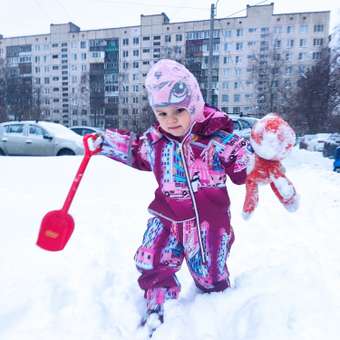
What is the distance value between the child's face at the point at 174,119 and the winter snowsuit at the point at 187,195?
43 mm

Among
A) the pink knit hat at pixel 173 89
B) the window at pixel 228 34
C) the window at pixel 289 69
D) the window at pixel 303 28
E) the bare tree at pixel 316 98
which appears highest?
the window at pixel 303 28

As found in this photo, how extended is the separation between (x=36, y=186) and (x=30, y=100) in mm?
30432

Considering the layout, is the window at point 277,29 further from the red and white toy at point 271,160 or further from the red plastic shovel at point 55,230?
the red plastic shovel at point 55,230

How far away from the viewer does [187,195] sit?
156cm

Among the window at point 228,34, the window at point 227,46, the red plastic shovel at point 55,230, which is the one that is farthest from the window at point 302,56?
the red plastic shovel at point 55,230

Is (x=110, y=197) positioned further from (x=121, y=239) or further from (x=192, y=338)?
(x=192, y=338)

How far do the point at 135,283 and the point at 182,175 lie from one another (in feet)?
2.43

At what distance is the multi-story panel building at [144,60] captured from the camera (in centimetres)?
3173

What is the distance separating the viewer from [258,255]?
2348 millimetres

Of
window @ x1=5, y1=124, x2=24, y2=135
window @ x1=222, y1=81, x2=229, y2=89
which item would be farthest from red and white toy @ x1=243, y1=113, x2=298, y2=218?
window @ x1=222, y1=81, x2=229, y2=89

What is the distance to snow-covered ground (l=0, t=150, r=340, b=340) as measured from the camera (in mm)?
1405

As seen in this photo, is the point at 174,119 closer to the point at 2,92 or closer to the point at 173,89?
the point at 173,89

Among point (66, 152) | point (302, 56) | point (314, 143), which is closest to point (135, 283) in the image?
point (66, 152)

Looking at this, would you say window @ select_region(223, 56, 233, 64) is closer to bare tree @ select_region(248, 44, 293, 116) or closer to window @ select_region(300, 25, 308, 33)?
bare tree @ select_region(248, 44, 293, 116)
